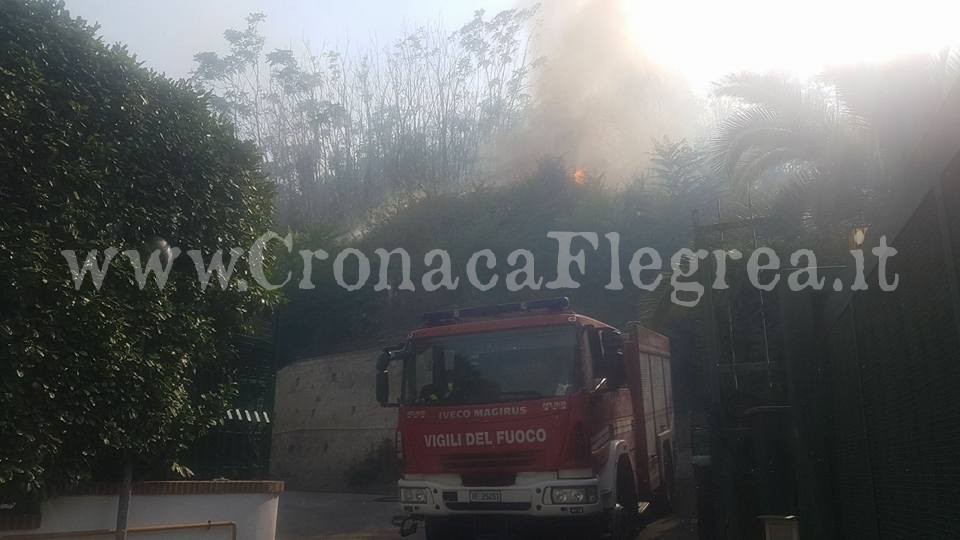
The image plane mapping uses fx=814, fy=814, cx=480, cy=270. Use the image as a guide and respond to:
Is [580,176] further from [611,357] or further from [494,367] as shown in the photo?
[494,367]

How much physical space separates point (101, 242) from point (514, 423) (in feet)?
14.7

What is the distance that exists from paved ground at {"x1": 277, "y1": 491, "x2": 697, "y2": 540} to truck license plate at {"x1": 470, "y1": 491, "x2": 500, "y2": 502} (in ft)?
10.2

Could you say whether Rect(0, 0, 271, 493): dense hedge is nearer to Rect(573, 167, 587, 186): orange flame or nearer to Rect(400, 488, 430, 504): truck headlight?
Rect(400, 488, 430, 504): truck headlight

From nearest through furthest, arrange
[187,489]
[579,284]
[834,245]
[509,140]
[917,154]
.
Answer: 1. [917,154]
2. [187,489]
3. [834,245]
4. [579,284]
5. [509,140]

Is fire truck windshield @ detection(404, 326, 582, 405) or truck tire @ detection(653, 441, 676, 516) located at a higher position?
fire truck windshield @ detection(404, 326, 582, 405)

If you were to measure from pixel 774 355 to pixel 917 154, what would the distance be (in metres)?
4.54

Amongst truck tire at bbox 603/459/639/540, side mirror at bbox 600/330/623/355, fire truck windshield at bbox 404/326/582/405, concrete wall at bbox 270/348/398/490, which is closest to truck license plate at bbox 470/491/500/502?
fire truck windshield at bbox 404/326/582/405

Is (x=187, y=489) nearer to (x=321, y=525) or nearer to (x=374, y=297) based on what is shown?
(x=321, y=525)

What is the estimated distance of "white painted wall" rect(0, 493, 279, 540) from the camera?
6305 millimetres

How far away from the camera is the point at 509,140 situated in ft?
132

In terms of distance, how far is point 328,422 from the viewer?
2155 cm

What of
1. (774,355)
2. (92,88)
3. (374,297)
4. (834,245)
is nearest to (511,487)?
(774,355)

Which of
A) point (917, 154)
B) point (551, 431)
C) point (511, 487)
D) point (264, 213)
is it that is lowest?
point (511, 487)

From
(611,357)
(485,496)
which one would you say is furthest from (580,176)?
(485,496)
